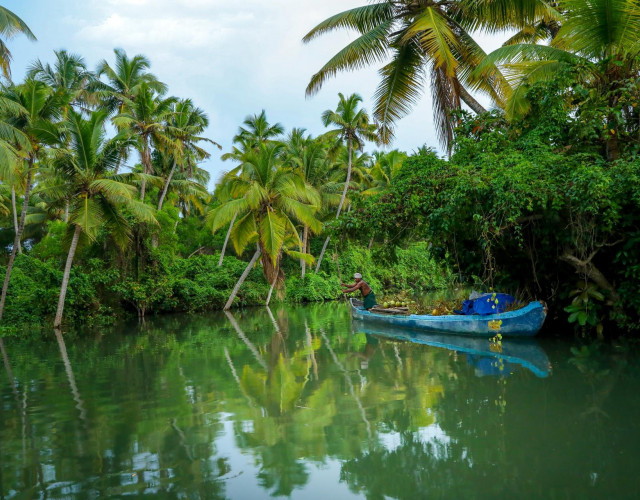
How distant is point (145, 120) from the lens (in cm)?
2406


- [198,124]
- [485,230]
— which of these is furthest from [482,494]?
[198,124]

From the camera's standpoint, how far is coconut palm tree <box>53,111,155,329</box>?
16.1m

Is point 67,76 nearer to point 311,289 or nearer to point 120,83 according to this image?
point 120,83

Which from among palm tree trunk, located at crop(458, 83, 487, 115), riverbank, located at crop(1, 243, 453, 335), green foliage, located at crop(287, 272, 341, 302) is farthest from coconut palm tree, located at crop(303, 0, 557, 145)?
green foliage, located at crop(287, 272, 341, 302)

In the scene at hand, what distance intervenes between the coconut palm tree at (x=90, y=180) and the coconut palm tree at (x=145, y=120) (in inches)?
234

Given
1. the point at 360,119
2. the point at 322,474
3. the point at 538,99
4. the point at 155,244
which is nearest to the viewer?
the point at 322,474

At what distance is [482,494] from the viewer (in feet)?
11.8

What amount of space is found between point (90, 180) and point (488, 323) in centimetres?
1275

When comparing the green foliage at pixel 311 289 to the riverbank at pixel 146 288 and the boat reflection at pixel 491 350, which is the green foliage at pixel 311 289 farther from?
the boat reflection at pixel 491 350

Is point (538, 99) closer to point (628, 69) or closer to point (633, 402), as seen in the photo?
point (628, 69)

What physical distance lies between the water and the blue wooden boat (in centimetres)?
49

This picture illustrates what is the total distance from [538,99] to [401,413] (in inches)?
276

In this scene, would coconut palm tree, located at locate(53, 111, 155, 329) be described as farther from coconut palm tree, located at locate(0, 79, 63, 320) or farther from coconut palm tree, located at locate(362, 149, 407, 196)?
coconut palm tree, located at locate(362, 149, 407, 196)

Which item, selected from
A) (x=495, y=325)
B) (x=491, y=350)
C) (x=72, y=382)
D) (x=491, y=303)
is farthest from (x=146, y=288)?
(x=491, y=350)
